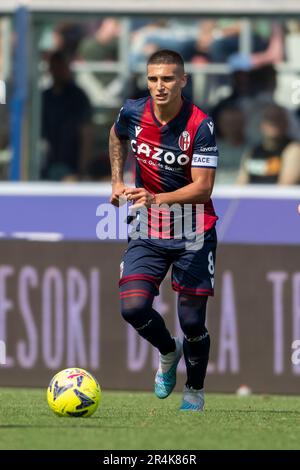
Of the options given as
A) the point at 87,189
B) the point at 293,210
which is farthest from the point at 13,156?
the point at 293,210

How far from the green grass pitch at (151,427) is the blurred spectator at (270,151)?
14.2 ft

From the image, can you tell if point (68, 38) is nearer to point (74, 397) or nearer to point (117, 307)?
point (117, 307)

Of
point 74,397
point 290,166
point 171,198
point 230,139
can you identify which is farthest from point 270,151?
point 74,397

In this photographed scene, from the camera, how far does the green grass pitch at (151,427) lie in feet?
23.2

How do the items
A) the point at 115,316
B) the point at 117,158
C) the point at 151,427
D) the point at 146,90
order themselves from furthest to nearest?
the point at 146,90 < the point at 115,316 < the point at 117,158 < the point at 151,427

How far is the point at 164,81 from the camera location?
901 centimetres

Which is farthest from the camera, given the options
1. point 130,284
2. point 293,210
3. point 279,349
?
point 293,210

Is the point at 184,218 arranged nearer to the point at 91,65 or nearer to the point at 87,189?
the point at 87,189

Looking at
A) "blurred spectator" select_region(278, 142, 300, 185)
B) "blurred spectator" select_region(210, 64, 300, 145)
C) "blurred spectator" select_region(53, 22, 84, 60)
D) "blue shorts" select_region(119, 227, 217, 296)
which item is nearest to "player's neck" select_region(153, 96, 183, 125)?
"blue shorts" select_region(119, 227, 217, 296)

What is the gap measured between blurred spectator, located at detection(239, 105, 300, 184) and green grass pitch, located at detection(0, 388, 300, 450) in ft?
14.2

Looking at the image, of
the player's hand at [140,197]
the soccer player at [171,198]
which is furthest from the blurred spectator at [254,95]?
the player's hand at [140,197]

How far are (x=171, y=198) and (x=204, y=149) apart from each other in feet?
1.38

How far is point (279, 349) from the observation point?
40.9ft

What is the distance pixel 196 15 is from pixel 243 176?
6.11 feet
